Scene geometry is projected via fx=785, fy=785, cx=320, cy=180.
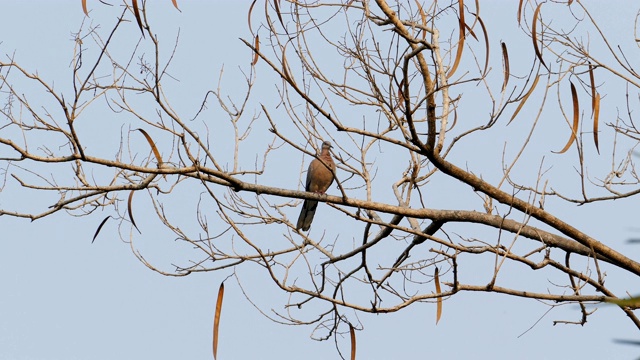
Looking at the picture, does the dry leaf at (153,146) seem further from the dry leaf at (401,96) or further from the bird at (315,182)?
the bird at (315,182)

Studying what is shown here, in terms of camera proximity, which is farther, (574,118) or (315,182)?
(315,182)

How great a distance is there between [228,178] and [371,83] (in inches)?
34.9

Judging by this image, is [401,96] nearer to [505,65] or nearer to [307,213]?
[505,65]

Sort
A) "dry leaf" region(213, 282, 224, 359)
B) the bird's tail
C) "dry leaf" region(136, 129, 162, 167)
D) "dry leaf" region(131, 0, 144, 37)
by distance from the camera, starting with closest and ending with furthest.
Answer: "dry leaf" region(131, 0, 144, 37) → "dry leaf" region(213, 282, 224, 359) → "dry leaf" region(136, 129, 162, 167) → the bird's tail

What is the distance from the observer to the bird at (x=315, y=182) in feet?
21.0

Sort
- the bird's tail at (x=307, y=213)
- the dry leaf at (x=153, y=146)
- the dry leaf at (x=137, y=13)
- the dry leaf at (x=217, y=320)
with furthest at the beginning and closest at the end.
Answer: the bird's tail at (x=307, y=213) → the dry leaf at (x=153, y=146) → the dry leaf at (x=217, y=320) → the dry leaf at (x=137, y=13)

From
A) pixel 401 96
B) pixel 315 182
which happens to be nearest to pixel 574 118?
pixel 401 96

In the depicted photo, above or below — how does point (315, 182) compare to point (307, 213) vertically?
above

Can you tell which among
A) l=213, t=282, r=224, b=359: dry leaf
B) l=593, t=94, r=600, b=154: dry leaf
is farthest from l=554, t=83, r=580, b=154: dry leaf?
l=213, t=282, r=224, b=359: dry leaf

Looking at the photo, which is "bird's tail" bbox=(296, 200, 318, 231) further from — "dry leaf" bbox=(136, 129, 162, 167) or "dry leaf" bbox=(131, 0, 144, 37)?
"dry leaf" bbox=(131, 0, 144, 37)

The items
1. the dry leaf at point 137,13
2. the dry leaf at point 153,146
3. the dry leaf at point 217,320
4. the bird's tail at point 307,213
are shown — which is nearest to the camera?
the dry leaf at point 137,13

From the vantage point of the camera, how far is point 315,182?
6.84m

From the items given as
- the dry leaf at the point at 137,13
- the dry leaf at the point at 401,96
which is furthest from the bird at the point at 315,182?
the dry leaf at the point at 137,13

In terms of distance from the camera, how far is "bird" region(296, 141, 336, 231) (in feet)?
21.0
